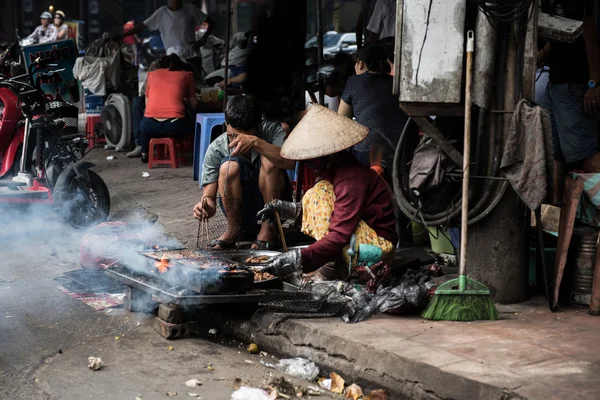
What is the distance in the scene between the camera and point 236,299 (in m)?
5.13

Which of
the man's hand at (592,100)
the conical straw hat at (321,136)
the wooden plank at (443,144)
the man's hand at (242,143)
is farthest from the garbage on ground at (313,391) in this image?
the man's hand at (592,100)

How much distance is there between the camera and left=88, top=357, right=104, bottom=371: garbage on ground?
4613 millimetres

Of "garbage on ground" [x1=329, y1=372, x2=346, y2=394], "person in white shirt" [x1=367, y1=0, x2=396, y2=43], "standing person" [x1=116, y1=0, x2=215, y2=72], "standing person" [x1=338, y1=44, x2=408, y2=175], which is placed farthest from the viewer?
"standing person" [x1=116, y1=0, x2=215, y2=72]

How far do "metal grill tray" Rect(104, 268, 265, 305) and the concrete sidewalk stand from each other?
154 mm

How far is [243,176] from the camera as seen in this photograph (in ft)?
22.8

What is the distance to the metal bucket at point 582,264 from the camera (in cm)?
516

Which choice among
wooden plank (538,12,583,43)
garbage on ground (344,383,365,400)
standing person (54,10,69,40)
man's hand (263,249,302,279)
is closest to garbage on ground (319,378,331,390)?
garbage on ground (344,383,365,400)

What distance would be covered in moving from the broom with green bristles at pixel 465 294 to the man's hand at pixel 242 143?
198 centimetres

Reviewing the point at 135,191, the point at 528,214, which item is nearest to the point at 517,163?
the point at 528,214

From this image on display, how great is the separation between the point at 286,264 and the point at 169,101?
6635mm

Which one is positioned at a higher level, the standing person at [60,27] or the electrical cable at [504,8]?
the standing person at [60,27]

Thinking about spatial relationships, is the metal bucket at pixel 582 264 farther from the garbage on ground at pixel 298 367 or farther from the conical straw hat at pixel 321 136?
the garbage on ground at pixel 298 367

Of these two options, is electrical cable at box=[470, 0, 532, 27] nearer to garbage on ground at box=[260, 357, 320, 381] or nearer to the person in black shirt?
the person in black shirt

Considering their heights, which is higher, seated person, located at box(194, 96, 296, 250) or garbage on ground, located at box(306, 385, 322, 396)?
seated person, located at box(194, 96, 296, 250)
